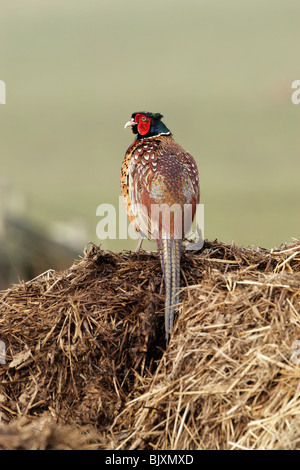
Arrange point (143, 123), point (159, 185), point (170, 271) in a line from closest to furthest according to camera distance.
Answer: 1. point (170, 271)
2. point (159, 185)
3. point (143, 123)

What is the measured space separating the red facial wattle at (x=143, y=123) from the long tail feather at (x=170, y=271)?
53.1 inches

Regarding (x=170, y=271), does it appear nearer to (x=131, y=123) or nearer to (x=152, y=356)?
(x=152, y=356)

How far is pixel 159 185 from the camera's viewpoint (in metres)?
6.30

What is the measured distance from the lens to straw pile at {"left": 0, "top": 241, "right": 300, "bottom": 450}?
4.35 meters

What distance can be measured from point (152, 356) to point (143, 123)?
2.65m

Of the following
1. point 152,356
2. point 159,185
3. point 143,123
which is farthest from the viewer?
point 143,123

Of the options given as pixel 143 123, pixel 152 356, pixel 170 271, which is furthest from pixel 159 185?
pixel 152 356

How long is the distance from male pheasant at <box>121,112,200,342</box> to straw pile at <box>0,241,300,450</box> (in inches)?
10.5

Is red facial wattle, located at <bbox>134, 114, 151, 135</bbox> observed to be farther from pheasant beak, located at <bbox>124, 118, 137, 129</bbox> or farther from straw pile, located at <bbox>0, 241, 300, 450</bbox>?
straw pile, located at <bbox>0, 241, 300, 450</bbox>

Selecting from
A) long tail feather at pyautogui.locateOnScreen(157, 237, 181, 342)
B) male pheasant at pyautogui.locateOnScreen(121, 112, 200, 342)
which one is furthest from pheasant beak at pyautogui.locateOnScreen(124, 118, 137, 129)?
long tail feather at pyautogui.locateOnScreen(157, 237, 181, 342)

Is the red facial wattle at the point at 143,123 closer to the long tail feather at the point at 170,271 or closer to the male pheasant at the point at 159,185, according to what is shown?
the male pheasant at the point at 159,185

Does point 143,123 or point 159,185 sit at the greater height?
point 143,123
